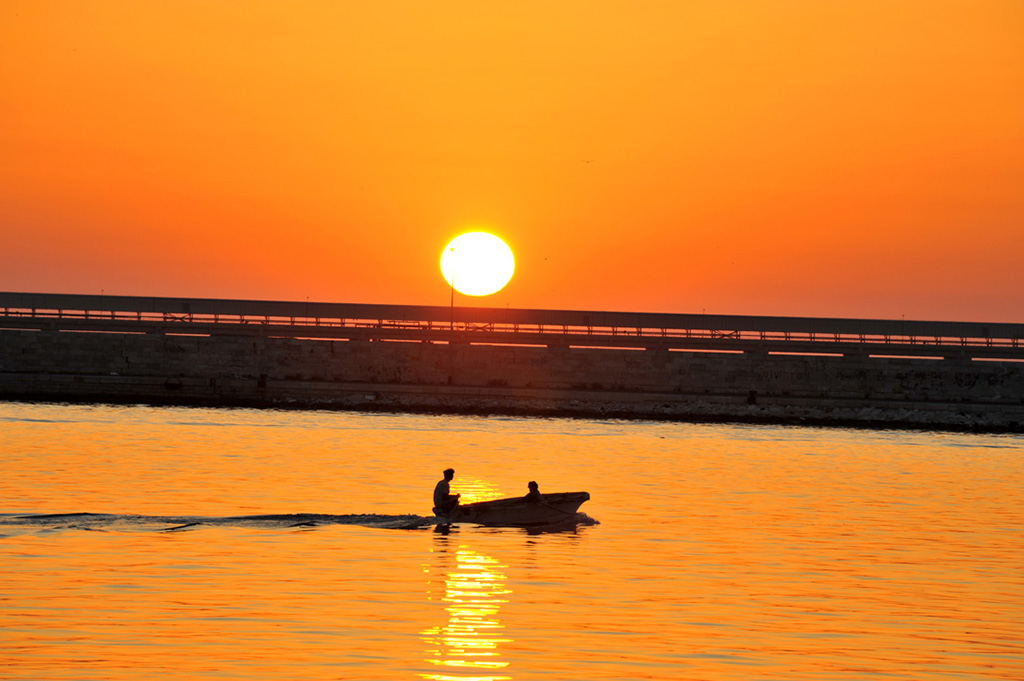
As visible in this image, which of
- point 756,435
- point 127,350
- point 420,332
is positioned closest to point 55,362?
point 127,350

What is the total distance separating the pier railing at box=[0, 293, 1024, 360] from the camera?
10625 centimetres

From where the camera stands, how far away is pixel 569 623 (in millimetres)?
18703

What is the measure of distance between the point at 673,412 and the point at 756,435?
21.2 metres

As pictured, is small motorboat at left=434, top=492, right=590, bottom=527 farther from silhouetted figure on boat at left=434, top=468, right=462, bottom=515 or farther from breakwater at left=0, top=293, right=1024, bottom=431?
breakwater at left=0, top=293, right=1024, bottom=431

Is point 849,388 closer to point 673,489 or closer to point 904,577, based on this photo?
point 673,489

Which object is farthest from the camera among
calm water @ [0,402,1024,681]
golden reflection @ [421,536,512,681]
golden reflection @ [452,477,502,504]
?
golden reflection @ [452,477,502,504]

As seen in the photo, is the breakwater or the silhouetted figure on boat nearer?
the silhouetted figure on boat

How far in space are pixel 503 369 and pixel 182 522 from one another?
76.6m

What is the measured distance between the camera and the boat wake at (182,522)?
2817cm

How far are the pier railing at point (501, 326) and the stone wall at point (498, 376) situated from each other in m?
1.54

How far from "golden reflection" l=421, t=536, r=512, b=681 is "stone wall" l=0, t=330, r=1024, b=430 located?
75868 mm

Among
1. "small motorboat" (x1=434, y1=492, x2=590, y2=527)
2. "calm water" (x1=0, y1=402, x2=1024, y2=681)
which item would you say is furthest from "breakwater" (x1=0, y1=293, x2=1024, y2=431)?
"small motorboat" (x1=434, y1=492, x2=590, y2=527)

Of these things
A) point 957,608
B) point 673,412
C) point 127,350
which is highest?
point 127,350

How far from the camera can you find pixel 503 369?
105438mm
